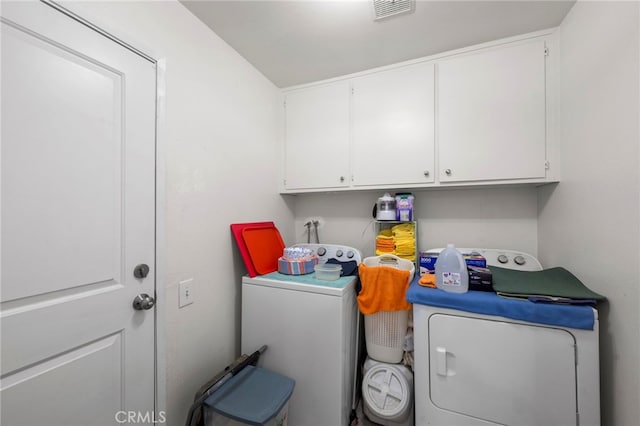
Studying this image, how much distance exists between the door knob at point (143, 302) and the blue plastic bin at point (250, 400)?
0.52m

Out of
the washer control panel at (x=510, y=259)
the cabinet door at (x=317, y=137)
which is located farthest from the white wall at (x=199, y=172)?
the washer control panel at (x=510, y=259)

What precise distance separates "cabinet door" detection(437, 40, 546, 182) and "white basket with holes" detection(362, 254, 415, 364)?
0.83m

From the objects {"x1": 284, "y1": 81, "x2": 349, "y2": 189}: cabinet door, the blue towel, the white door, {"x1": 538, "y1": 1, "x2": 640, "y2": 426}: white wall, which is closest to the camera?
the white door

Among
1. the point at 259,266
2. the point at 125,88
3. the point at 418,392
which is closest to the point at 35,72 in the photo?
the point at 125,88

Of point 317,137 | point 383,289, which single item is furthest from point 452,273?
point 317,137

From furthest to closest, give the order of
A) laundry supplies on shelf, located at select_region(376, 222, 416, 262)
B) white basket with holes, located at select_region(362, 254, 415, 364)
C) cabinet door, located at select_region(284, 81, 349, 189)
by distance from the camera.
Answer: cabinet door, located at select_region(284, 81, 349, 189), laundry supplies on shelf, located at select_region(376, 222, 416, 262), white basket with holes, located at select_region(362, 254, 415, 364)

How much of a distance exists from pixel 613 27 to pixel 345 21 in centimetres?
119

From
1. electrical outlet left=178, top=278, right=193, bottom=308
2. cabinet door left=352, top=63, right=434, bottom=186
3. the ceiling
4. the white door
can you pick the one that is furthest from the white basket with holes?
the ceiling

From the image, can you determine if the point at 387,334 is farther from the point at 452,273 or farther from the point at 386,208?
the point at 386,208

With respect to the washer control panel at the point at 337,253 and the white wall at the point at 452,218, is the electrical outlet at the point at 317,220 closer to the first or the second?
the white wall at the point at 452,218

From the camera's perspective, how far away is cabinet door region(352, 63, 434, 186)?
1668mm

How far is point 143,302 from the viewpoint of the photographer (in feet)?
3.57

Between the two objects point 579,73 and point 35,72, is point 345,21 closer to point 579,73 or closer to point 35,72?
point 579,73

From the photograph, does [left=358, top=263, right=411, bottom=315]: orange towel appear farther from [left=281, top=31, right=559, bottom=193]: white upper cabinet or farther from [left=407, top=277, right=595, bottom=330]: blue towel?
[left=281, top=31, right=559, bottom=193]: white upper cabinet
